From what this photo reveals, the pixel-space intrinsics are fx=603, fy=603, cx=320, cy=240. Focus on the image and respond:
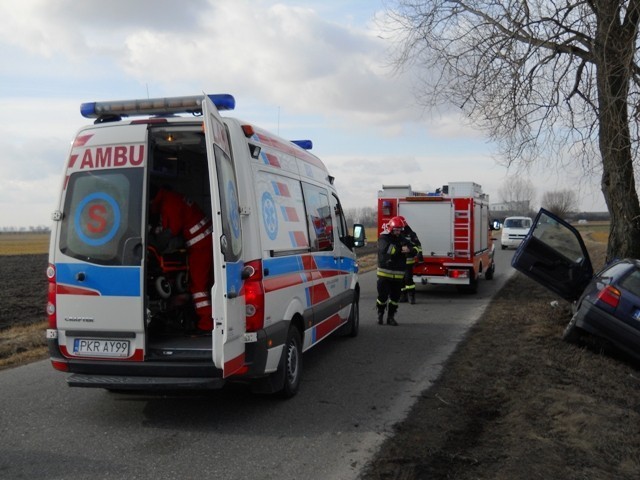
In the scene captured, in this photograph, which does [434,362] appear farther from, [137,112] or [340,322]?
[137,112]

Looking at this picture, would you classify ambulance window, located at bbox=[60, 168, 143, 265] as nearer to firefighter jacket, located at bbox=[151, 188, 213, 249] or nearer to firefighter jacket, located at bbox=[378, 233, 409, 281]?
firefighter jacket, located at bbox=[151, 188, 213, 249]

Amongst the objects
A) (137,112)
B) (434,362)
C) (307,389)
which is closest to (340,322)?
(434,362)

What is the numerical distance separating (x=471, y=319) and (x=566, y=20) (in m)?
5.41

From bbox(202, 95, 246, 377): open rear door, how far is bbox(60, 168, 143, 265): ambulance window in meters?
0.90

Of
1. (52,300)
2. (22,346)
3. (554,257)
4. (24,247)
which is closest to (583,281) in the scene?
(554,257)

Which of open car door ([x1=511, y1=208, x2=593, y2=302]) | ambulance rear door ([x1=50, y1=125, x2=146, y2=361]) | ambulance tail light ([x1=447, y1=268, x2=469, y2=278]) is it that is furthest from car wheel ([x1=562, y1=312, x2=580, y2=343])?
ambulance rear door ([x1=50, y1=125, x2=146, y2=361])

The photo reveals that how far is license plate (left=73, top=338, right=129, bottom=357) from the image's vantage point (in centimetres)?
516

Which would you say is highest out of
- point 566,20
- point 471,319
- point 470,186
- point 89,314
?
point 566,20

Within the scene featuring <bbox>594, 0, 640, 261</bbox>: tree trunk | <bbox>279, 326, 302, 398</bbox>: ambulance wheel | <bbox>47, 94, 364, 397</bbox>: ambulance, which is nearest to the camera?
<bbox>47, 94, 364, 397</bbox>: ambulance

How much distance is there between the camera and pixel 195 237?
605 cm

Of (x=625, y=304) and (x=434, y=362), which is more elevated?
(x=625, y=304)

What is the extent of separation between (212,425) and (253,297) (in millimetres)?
1206

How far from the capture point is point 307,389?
645 centimetres

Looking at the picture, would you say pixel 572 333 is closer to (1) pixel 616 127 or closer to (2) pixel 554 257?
(2) pixel 554 257
